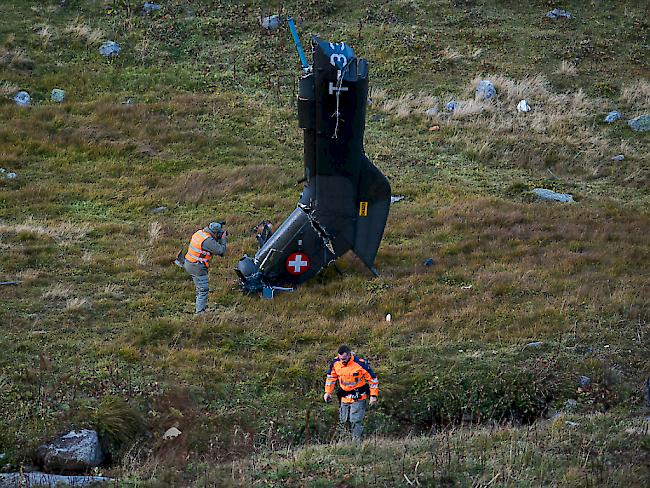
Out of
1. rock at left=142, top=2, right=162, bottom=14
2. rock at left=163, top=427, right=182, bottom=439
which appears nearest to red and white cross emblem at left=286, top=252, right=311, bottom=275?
rock at left=163, top=427, right=182, bottom=439

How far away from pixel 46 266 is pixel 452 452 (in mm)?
9315

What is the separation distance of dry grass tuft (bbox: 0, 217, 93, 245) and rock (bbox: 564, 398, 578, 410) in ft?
33.2

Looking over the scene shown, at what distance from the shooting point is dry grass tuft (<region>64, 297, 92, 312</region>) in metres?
13.1

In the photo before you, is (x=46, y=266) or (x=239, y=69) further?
(x=239, y=69)

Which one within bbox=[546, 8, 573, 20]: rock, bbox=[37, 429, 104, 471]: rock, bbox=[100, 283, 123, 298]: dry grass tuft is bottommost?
bbox=[100, 283, 123, 298]: dry grass tuft

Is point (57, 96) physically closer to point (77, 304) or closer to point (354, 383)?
point (77, 304)

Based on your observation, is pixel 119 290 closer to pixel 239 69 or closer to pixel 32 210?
pixel 32 210

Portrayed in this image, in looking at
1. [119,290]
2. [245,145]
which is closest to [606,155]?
[245,145]

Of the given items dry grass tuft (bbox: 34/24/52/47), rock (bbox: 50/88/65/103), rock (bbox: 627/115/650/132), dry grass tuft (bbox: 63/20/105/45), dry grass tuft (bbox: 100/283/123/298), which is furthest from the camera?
dry grass tuft (bbox: 63/20/105/45)

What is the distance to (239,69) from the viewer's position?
2777 cm

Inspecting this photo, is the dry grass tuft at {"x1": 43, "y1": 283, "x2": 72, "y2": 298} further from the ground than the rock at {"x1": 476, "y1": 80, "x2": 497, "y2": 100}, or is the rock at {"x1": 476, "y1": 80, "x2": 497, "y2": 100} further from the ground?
the rock at {"x1": 476, "y1": 80, "x2": 497, "y2": 100}

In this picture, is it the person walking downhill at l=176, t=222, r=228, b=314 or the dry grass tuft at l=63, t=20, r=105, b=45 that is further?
the dry grass tuft at l=63, t=20, r=105, b=45

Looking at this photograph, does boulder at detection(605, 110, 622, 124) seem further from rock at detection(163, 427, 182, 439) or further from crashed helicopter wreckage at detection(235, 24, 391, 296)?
rock at detection(163, 427, 182, 439)

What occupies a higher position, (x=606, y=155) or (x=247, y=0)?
(x=247, y=0)
